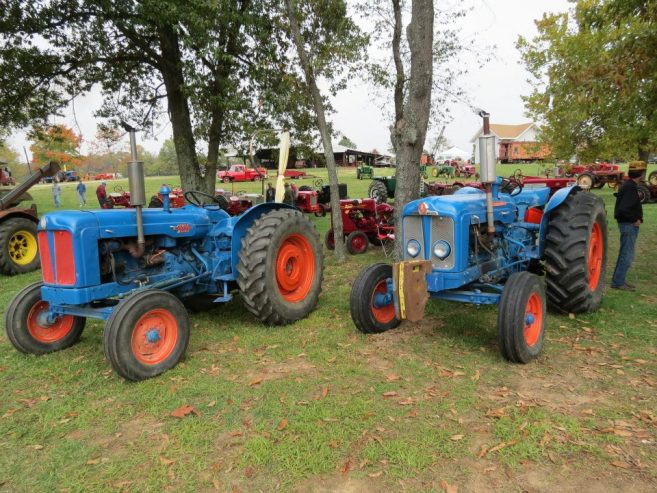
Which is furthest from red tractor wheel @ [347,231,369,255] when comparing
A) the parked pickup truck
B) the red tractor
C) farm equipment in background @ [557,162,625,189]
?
the parked pickup truck

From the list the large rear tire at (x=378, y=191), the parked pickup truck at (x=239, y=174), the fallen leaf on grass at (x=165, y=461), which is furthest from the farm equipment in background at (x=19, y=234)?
the parked pickup truck at (x=239, y=174)

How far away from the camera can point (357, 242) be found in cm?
973

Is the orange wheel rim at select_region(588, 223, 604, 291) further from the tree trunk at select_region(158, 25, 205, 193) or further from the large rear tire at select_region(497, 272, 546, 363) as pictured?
the tree trunk at select_region(158, 25, 205, 193)

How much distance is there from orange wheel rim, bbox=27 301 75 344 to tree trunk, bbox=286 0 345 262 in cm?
479

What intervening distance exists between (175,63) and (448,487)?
35.8ft

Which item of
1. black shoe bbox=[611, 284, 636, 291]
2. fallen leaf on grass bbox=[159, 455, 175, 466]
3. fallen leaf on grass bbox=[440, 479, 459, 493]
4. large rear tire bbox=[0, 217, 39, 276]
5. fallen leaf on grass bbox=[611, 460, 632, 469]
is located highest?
large rear tire bbox=[0, 217, 39, 276]

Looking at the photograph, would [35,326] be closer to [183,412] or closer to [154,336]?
[154,336]

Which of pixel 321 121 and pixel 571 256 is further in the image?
pixel 321 121

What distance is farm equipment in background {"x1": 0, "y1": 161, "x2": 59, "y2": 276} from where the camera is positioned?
335 inches

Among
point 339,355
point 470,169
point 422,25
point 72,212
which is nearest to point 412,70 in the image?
point 422,25

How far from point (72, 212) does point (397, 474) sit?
355 cm

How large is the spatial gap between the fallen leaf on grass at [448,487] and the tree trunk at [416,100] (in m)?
3.78

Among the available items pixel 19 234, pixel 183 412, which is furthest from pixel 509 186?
pixel 19 234

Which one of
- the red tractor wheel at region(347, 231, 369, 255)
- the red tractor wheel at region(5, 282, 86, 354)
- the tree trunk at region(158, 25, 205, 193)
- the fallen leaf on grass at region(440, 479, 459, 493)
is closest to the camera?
the fallen leaf on grass at region(440, 479, 459, 493)
